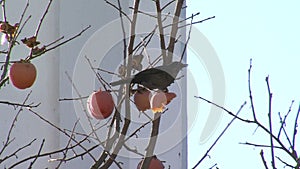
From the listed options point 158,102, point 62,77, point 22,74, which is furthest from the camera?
point 62,77

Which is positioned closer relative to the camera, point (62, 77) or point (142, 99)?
point (142, 99)

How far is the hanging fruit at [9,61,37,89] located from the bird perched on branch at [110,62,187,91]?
17 centimetres

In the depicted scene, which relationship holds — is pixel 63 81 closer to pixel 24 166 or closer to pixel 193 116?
pixel 24 166

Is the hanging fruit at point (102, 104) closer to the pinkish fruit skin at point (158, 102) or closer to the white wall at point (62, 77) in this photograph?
the pinkish fruit skin at point (158, 102)

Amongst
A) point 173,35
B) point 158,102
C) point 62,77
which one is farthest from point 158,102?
point 62,77

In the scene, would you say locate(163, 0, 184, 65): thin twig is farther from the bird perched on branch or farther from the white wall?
the white wall

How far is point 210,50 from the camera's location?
106cm

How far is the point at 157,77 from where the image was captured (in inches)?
32.7

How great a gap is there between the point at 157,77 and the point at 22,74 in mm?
241

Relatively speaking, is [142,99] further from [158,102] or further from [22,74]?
[22,74]

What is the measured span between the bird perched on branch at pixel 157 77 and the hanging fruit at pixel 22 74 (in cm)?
17

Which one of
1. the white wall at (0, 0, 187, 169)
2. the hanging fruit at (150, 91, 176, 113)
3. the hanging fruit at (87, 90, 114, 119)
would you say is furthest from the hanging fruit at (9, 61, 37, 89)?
the white wall at (0, 0, 187, 169)

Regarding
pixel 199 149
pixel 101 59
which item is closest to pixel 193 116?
pixel 199 149

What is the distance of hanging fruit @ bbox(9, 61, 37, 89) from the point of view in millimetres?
921
